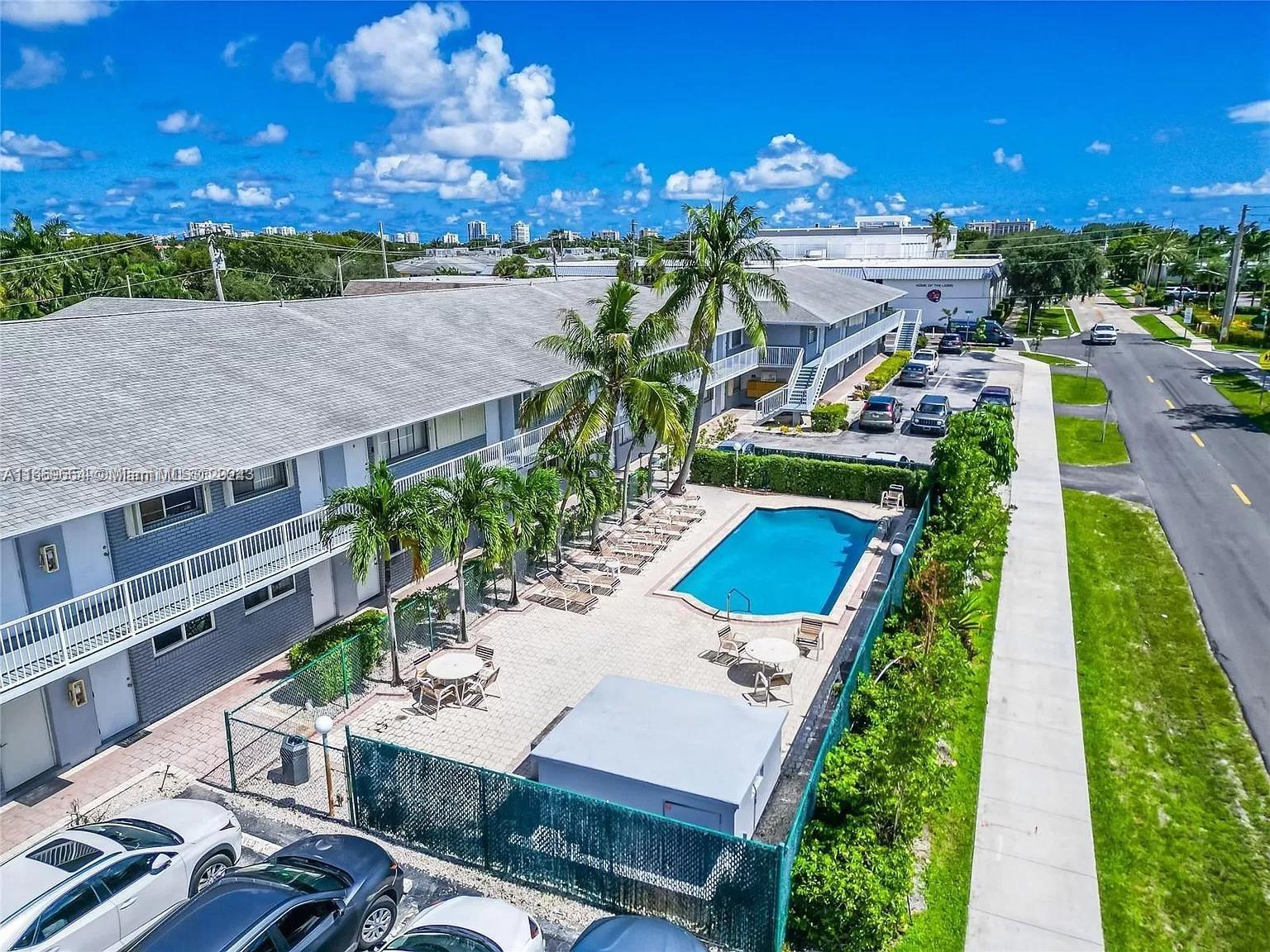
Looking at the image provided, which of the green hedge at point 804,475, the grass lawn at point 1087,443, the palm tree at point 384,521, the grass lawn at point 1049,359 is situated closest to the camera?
the palm tree at point 384,521

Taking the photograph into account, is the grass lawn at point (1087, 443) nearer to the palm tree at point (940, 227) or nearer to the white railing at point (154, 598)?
the white railing at point (154, 598)

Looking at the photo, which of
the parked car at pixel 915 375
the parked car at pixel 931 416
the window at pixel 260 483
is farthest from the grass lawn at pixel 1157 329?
the window at pixel 260 483

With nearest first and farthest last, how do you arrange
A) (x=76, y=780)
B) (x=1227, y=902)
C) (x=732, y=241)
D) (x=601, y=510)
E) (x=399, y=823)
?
1. (x=1227, y=902)
2. (x=399, y=823)
3. (x=76, y=780)
4. (x=601, y=510)
5. (x=732, y=241)

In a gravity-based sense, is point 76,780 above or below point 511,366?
below

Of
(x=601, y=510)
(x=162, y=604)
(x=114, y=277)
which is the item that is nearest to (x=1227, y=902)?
(x=601, y=510)

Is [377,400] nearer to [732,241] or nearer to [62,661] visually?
[62,661]

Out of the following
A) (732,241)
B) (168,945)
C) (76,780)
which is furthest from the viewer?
(732,241)

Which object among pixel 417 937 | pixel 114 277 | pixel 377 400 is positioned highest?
pixel 114 277
